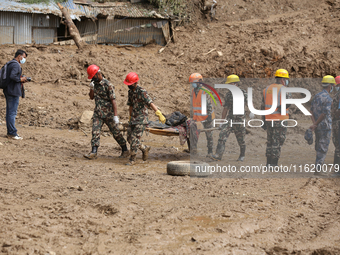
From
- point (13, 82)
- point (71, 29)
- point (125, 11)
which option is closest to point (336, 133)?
point (13, 82)

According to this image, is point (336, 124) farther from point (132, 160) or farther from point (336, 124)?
point (132, 160)

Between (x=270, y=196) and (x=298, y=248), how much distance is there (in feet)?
5.74

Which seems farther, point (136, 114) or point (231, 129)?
point (231, 129)

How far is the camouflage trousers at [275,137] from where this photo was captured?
8.02 m

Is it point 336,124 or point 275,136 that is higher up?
point 336,124

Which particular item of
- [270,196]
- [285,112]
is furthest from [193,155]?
[270,196]

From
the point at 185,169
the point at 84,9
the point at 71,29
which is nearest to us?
the point at 185,169

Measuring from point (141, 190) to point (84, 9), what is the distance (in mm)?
14496

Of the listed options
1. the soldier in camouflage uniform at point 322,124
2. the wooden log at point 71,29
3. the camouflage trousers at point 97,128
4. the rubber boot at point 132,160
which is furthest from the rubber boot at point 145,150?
the wooden log at point 71,29

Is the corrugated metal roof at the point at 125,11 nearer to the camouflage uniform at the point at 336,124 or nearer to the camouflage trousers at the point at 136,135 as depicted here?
the camouflage trousers at the point at 136,135

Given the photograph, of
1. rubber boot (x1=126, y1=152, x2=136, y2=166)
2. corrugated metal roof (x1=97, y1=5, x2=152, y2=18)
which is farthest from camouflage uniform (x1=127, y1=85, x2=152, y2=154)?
corrugated metal roof (x1=97, y1=5, x2=152, y2=18)

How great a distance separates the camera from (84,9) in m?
18.4

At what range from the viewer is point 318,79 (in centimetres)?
1595

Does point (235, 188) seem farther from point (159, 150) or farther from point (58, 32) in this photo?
point (58, 32)
